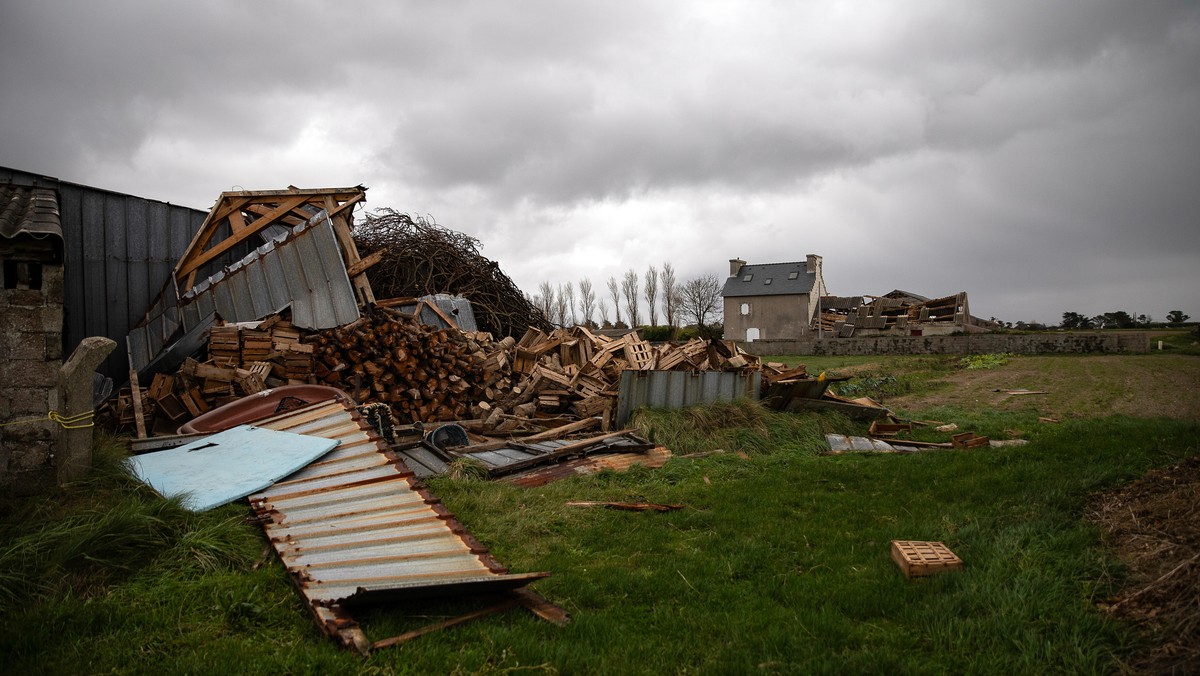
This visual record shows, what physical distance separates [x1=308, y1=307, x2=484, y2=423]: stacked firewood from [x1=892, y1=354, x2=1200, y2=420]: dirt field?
1065 cm

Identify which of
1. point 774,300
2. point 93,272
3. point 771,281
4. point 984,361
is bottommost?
point 984,361

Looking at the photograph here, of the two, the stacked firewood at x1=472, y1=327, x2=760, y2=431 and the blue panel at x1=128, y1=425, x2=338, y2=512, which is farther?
the stacked firewood at x1=472, y1=327, x2=760, y2=431

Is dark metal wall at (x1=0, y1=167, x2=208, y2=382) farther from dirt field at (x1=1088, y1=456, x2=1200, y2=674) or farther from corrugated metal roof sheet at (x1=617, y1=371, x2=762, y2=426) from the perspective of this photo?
dirt field at (x1=1088, y1=456, x2=1200, y2=674)

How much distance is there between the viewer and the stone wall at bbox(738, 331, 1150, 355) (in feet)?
81.5

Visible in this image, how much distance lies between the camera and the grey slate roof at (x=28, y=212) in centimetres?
527

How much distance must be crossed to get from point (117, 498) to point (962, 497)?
730 centimetres

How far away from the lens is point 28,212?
6.09 metres

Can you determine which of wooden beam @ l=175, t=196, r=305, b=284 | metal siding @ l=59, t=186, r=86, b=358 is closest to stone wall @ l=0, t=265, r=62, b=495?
metal siding @ l=59, t=186, r=86, b=358

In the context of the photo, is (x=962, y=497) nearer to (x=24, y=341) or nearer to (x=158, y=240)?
(x=24, y=341)

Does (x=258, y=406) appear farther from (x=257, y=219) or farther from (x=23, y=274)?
(x=257, y=219)

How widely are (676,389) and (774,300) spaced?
35331 millimetres

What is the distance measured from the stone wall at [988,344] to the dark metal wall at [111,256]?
26.2 metres

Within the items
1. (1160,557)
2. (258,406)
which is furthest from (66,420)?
(1160,557)

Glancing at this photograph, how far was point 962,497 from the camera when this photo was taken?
6227 mm
